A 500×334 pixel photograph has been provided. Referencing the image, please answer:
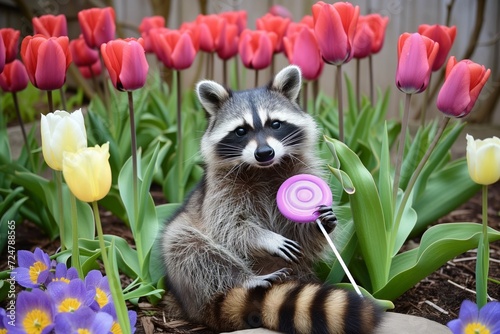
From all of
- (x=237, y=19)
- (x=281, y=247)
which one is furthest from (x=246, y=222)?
(x=237, y=19)

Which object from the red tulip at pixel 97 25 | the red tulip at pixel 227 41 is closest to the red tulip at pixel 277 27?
the red tulip at pixel 227 41

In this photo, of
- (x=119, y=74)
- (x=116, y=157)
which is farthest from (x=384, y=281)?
(x=116, y=157)

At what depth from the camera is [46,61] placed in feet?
8.37

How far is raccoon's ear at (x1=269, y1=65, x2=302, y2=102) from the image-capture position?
2701mm

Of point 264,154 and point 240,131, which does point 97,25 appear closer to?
point 240,131

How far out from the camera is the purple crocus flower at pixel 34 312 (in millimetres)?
1941

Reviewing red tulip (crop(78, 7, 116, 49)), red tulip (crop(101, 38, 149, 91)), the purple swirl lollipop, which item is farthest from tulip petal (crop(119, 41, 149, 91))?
red tulip (crop(78, 7, 116, 49))

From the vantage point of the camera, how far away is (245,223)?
2.47 m

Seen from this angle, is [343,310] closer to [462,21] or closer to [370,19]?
[370,19]

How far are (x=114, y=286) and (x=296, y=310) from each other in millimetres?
621

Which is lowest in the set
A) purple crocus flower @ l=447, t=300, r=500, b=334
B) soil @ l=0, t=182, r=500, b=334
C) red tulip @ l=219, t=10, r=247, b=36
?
soil @ l=0, t=182, r=500, b=334

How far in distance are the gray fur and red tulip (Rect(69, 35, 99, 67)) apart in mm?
1490

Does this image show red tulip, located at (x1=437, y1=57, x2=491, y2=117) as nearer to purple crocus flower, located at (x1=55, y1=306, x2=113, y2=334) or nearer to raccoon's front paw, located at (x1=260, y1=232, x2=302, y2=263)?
raccoon's front paw, located at (x1=260, y1=232, x2=302, y2=263)

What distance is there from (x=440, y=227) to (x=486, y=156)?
74cm
